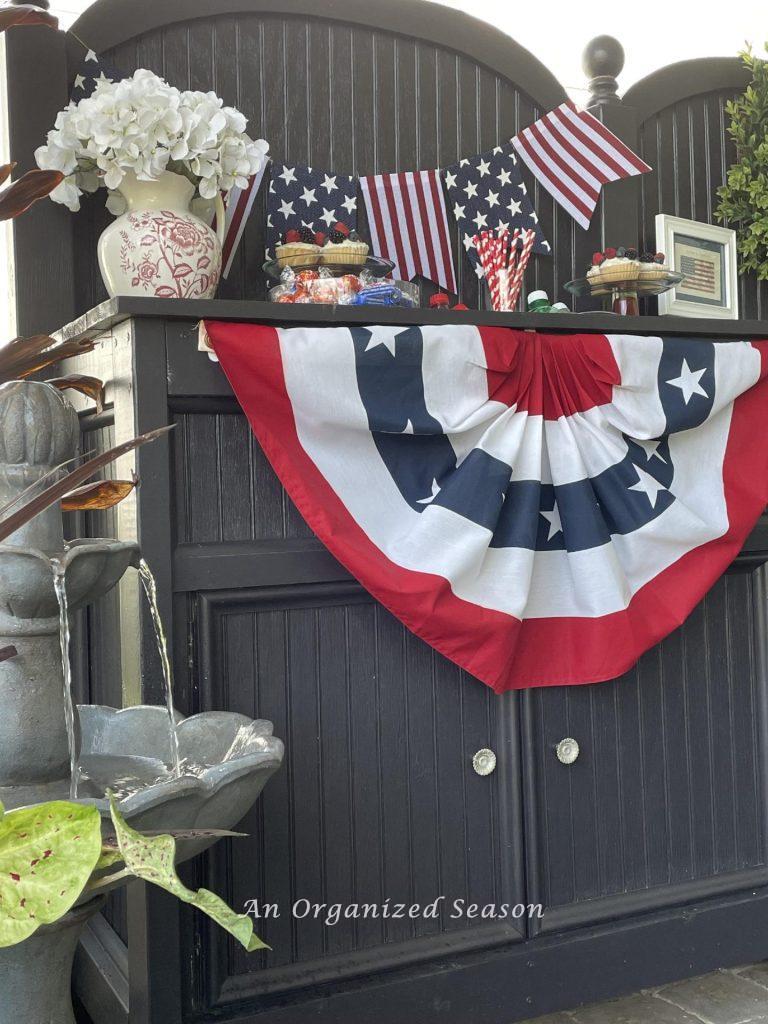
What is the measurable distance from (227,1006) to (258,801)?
0.33m

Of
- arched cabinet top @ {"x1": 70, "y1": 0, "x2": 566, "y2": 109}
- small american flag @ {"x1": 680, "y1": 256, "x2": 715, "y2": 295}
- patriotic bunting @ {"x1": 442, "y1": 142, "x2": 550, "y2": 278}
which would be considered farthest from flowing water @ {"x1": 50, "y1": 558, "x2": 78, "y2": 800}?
small american flag @ {"x1": 680, "y1": 256, "x2": 715, "y2": 295}

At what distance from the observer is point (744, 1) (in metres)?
3.32

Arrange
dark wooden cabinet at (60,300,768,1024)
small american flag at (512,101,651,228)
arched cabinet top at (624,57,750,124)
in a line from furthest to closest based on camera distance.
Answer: arched cabinet top at (624,57,750,124) → small american flag at (512,101,651,228) → dark wooden cabinet at (60,300,768,1024)

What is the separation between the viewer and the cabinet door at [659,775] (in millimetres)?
1962

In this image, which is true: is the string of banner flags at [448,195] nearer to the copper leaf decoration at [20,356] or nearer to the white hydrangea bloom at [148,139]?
the white hydrangea bloom at [148,139]

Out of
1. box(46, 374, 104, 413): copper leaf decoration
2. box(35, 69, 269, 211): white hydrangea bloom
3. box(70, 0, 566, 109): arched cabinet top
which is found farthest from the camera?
box(70, 0, 566, 109): arched cabinet top

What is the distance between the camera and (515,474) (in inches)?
73.4

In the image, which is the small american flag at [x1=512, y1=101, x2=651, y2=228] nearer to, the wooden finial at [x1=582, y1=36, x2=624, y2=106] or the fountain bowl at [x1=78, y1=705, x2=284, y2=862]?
the wooden finial at [x1=582, y1=36, x2=624, y2=106]

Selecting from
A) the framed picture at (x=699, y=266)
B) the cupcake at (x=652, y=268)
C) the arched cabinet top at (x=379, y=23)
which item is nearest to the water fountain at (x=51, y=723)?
the arched cabinet top at (x=379, y=23)

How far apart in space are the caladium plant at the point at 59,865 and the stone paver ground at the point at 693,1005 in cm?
144

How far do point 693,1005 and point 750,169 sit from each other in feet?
6.51

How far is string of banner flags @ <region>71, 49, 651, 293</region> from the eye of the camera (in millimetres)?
2270

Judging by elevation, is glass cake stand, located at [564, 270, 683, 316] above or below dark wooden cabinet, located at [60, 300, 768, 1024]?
above

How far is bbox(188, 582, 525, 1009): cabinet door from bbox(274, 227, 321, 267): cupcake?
639 mm
